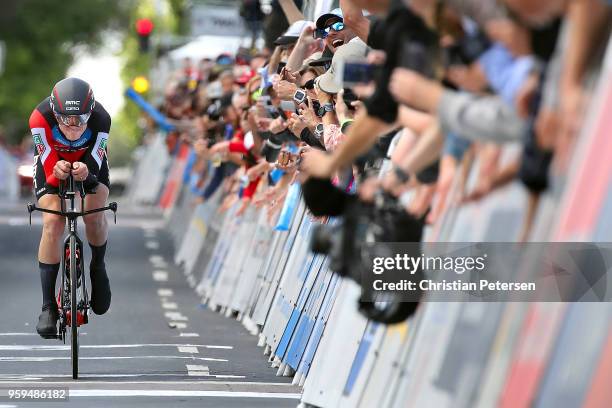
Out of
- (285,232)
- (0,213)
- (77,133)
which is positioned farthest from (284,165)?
(0,213)

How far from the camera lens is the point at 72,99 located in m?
13.7

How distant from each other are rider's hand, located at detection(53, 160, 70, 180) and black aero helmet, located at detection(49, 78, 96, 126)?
0.33 metres

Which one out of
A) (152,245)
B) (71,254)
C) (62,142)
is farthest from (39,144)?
(152,245)

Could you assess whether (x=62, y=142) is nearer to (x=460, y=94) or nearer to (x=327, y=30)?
(x=327, y=30)

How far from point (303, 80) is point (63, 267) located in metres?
2.42

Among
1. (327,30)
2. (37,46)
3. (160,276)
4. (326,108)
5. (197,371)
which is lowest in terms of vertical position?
(37,46)

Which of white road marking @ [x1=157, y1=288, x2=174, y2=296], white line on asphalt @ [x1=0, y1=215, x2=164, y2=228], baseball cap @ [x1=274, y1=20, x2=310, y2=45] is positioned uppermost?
baseball cap @ [x1=274, y1=20, x2=310, y2=45]

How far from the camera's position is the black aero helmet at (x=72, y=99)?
1373 cm

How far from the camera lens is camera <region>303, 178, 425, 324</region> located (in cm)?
865

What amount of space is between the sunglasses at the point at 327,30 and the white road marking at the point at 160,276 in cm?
1032

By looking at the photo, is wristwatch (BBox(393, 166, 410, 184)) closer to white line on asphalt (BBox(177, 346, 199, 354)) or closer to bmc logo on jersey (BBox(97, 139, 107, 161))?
bmc logo on jersey (BBox(97, 139, 107, 161))

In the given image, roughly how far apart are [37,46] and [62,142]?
72.5 m

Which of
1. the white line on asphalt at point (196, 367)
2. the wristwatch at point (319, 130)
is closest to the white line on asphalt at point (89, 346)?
the white line on asphalt at point (196, 367)

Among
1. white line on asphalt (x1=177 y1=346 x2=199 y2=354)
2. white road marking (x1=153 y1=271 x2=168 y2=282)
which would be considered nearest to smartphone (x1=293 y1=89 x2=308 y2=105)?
white line on asphalt (x1=177 y1=346 x2=199 y2=354)
